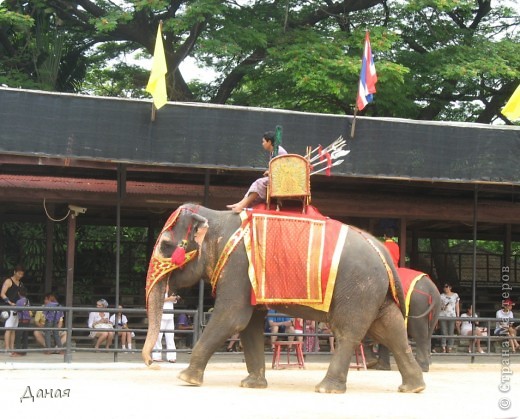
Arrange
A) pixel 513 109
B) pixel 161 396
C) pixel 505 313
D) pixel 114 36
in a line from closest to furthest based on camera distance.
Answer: pixel 161 396, pixel 513 109, pixel 505 313, pixel 114 36

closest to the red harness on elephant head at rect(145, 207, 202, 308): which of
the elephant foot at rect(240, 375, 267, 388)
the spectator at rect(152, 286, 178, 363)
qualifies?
the elephant foot at rect(240, 375, 267, 388)

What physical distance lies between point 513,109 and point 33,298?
11346mm

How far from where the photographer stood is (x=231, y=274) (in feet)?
34.5

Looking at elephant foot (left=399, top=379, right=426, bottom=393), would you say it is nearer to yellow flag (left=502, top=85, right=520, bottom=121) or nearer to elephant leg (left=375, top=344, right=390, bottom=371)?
elephant leg (left=375, top=344, right=390, bottom=371)

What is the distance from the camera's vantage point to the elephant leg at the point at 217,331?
10391 millimetres

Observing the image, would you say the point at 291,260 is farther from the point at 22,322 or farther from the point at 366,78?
the point at 22,322

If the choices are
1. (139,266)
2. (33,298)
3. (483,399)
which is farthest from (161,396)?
(139,266)

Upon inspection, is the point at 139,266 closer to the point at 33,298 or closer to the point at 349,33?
the point at 33,298

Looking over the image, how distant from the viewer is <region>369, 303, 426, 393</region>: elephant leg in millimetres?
10680

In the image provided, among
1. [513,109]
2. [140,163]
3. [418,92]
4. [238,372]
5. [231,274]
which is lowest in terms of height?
[238,372]

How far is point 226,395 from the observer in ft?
32.3

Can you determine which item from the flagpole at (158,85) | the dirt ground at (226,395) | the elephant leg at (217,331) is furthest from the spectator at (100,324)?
the elephant leg at (217,331)

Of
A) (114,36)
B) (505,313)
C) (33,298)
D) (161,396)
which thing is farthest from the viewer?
(114,36)

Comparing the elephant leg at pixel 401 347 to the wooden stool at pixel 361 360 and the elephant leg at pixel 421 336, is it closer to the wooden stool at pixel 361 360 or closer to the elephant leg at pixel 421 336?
the elephant leg at pixel 421 336
